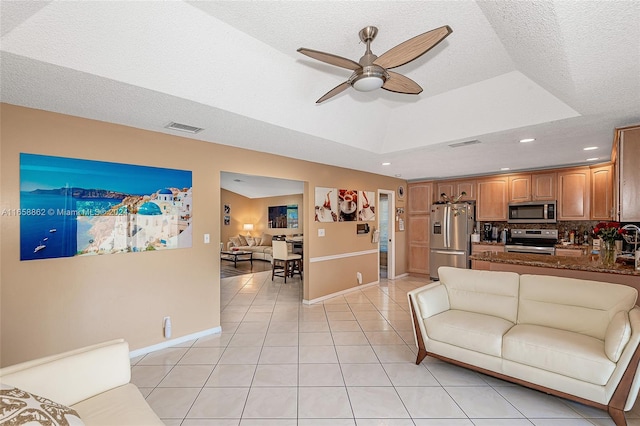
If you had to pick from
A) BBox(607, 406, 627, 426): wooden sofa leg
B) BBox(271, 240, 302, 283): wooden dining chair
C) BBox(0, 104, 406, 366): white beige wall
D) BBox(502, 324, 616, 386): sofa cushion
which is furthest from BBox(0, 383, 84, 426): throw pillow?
BBox(271, 240, 302, 283): wooden dining chair

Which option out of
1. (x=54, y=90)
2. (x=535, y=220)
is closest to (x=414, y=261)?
(x=535, y=220)

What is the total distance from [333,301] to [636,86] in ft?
14.4

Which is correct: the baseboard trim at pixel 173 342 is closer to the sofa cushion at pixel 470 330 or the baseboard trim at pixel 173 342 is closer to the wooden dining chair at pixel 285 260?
the sofa cushion at pixel 470 330

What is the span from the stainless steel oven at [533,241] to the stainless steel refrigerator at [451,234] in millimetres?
780

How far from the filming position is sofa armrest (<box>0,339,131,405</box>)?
1.41 m

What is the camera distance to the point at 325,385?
2.50m

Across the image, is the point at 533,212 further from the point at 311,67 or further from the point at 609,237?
the point at 311,67

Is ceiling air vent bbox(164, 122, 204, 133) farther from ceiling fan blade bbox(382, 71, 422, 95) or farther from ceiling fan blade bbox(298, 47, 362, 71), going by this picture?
ceiling fan blade bbox(382, 71, 422, 95)

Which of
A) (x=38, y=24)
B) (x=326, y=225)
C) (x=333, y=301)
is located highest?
(x=38, y=24)

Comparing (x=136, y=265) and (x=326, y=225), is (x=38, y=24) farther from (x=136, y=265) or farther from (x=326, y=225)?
(x=326, y=225)

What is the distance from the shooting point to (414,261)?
7.01 metres

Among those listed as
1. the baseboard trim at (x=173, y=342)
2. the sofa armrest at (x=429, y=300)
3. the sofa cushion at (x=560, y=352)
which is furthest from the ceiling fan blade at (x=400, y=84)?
the baseboard trim at (x=173, y=342)

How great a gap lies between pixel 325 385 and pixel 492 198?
548 cm

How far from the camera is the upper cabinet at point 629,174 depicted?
2750 mm
